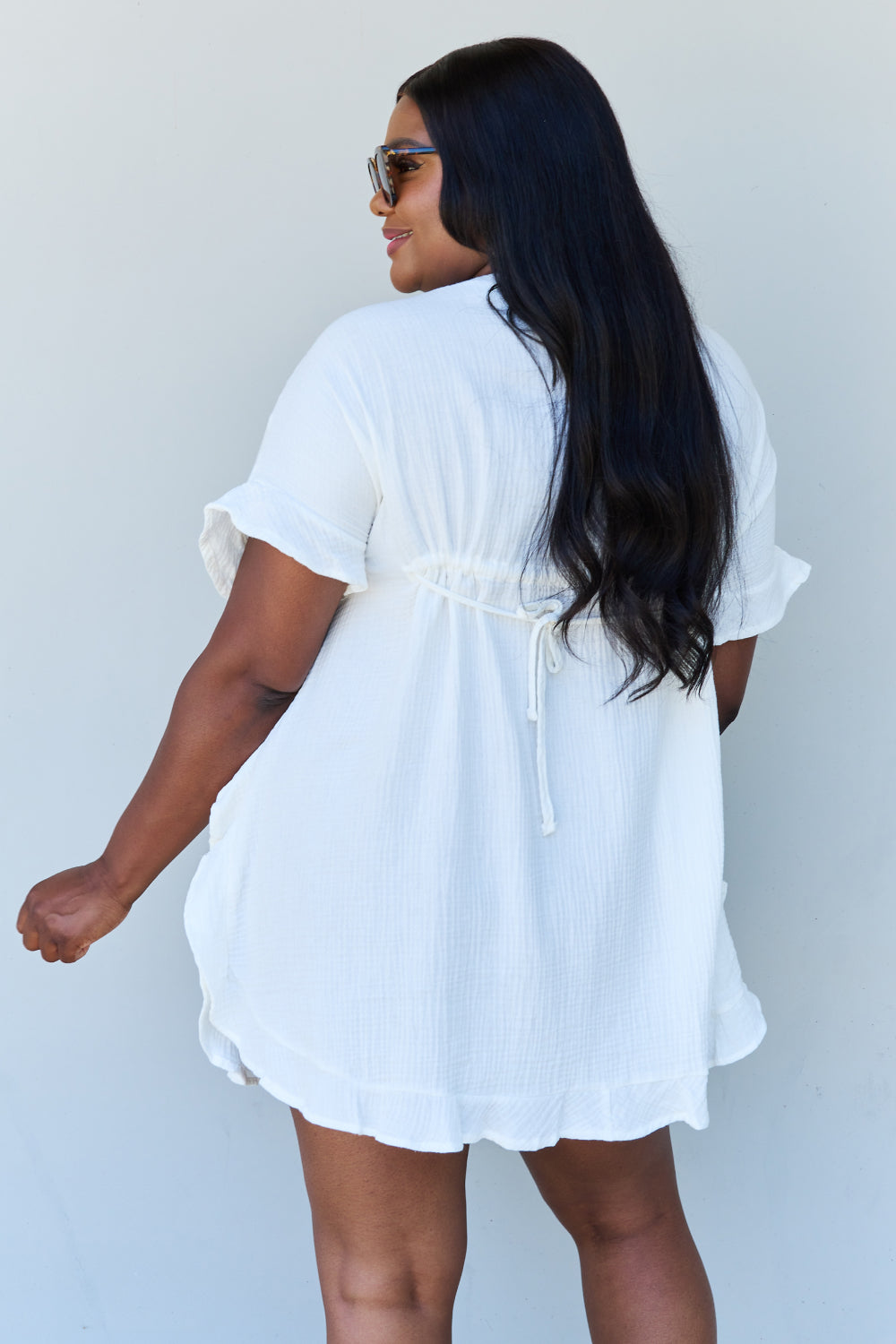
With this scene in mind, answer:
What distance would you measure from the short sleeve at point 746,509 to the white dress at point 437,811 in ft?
0.59

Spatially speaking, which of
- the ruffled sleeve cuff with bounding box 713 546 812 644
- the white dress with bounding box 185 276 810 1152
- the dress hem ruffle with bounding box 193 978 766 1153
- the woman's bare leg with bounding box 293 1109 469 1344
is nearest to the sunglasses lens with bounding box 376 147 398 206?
the white dress with bounding box 185 276 810 1152

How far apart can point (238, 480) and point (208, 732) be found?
30.0 inches

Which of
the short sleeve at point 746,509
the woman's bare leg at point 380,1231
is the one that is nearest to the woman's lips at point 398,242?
the short sleeve at point 746,509

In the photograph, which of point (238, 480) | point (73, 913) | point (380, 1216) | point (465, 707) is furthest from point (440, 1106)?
point (238, 480)

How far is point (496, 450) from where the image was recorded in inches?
42.3

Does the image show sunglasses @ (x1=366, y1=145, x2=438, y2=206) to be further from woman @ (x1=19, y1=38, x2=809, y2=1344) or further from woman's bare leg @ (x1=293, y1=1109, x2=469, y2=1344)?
woman's bare leg @ (x1=293, y1=1109, x2=469, y2=1344)

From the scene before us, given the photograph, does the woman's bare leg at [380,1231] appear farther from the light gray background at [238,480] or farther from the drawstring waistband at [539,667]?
the light gray background at [238,480]

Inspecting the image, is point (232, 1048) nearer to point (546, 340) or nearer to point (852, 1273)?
point (546, 340)

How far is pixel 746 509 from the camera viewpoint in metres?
1.28

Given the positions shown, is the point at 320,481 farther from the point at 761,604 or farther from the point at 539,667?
the point at 761,604

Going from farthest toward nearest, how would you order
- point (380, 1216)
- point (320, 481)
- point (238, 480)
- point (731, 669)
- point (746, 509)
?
point (238, 480) < point (731, 669) < point (746, 509) < point (380, 1216) < point (320, 481)

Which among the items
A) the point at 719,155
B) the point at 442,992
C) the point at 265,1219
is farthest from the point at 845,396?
the point at 265,1219

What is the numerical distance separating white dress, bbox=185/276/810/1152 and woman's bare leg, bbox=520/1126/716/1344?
0.17 metres

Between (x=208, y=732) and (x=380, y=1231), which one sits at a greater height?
(x=208, y=732)
